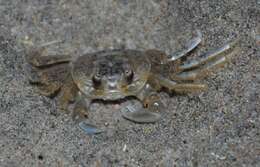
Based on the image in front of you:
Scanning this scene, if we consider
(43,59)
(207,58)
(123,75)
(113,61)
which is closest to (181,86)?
(207,58)

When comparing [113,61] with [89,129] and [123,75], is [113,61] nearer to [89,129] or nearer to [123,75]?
[123,75]

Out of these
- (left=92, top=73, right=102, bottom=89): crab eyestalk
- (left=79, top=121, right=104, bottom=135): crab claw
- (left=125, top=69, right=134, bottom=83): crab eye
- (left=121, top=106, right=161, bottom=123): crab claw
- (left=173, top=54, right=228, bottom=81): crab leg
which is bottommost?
(left=79, top=121, right=104, bottom=135): crab claw

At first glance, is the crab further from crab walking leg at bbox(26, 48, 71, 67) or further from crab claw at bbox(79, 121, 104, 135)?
crab claw at bbox(79, 121, 104, 135)

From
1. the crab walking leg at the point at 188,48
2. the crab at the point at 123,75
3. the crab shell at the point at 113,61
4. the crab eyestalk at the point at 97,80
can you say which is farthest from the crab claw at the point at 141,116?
the crab walking leg at the point at 188,48

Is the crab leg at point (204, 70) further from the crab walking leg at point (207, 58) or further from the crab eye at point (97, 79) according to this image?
the crab eye at point (97, 79)

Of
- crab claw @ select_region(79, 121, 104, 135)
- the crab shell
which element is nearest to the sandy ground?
crab claw @ select_region(79, 121, 104, 135)

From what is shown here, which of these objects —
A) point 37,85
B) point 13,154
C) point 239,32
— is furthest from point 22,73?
point 239,32
